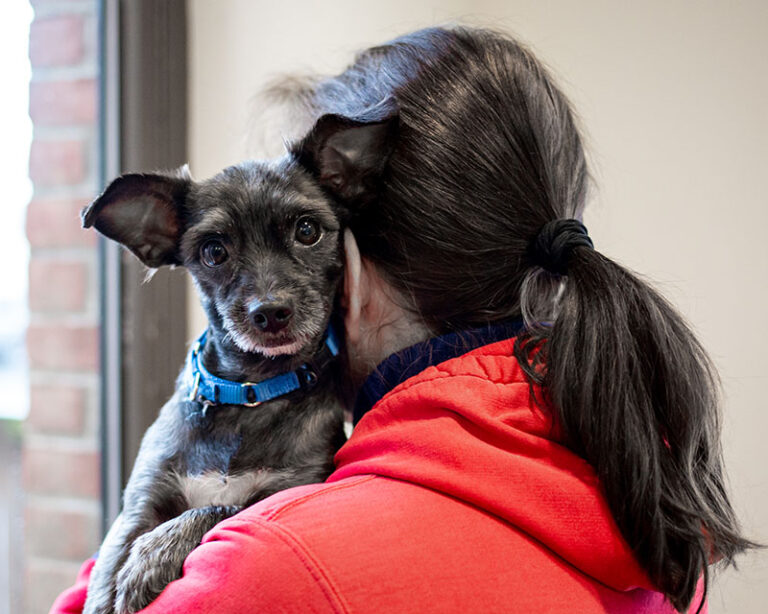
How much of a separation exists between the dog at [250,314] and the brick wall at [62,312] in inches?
23.2

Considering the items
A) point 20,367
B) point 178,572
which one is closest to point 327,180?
point 178,572

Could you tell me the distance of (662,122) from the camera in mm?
1834

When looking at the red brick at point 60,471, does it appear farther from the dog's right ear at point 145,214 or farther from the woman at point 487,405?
the dog's right ear at point 145,214

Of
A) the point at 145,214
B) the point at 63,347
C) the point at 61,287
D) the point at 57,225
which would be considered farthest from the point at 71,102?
the point at 145,214

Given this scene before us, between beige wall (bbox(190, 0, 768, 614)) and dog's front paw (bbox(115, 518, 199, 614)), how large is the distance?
0.95 m

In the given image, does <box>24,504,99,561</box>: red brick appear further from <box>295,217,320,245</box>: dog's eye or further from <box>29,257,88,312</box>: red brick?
<box>295,217,320,245</box>: dog's eye

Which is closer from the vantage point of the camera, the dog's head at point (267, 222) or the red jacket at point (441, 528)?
the red jacket at point (441, 528)

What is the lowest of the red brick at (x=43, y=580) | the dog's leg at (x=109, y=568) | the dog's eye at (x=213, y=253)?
the red brick at (x=43, y=580)

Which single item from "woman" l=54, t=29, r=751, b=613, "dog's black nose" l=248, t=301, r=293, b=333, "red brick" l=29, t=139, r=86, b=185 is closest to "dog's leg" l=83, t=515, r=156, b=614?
"woman" l=54, t=29, r=751, b=613

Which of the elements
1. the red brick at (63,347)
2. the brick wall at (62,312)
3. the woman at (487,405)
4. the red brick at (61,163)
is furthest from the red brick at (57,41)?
the woman at (487,405)

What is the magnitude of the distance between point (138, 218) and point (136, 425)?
27.2 inches

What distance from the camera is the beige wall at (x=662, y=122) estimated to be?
1.73 metres

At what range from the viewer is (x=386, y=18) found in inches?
79.4

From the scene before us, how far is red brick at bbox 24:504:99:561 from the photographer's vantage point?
1.70 metres
